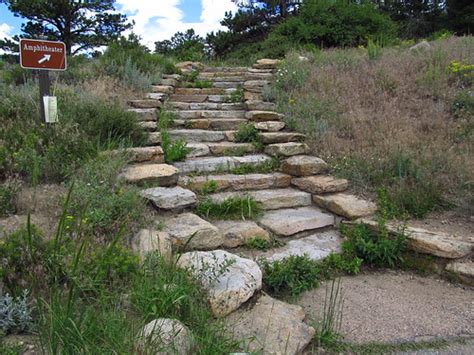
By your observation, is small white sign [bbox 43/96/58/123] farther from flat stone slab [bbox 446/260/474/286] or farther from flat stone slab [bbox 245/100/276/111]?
flat stone slab [bbox 446/260/474/286]

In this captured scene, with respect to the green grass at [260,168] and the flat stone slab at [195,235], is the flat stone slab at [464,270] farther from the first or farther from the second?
the green grass at [260,168]

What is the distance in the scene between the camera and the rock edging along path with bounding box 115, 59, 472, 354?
96.7 inches

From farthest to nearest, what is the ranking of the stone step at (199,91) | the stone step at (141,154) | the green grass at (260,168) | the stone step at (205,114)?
the stone step at (199,91) < the stone step at (205,114) < the green grass at (260,168) < the stone step at (141,154)

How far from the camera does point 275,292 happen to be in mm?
2896

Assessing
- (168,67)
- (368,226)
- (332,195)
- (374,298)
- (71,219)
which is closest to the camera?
(71,219)

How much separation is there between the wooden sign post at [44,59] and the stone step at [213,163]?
57.9 inches

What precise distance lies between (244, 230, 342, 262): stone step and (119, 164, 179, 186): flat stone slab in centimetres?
121

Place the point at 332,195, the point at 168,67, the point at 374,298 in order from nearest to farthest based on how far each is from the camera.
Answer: the point at 374,298, the point at 332,195, the point at 168,67

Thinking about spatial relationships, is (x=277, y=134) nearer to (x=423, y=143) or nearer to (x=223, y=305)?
(x=423, y=143)

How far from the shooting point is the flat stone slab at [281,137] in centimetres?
516

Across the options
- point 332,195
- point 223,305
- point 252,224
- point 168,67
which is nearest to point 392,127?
→ point 332,195

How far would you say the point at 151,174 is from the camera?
12.7 feet

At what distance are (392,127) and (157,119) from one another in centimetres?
316

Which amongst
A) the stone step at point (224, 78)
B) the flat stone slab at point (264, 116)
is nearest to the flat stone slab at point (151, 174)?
the flat stone slab at point (264, 116)
